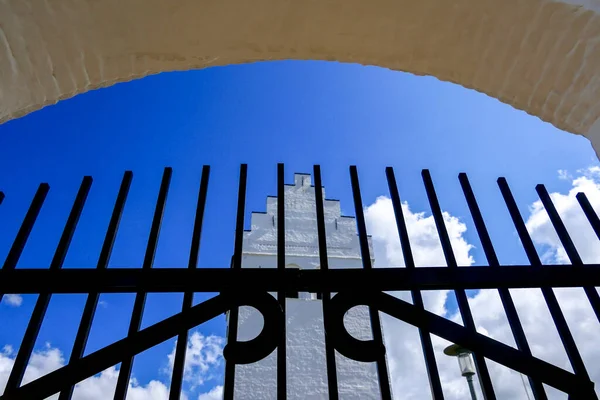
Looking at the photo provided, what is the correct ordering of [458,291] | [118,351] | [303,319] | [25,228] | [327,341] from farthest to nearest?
[303,319] → [25,228] → [458,291] → [327,341] → [118,351]

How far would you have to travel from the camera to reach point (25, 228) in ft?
5.29

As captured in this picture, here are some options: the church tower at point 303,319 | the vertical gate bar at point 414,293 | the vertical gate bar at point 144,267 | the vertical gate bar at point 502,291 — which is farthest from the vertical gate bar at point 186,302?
the church tower at point 303,319

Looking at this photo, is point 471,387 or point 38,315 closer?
point 38,315

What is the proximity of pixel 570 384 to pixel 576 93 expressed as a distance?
97 cm

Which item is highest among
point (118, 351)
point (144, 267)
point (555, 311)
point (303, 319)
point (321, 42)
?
point (303, 319)

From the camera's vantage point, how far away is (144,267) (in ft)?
4.88

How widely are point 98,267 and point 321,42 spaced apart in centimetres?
118

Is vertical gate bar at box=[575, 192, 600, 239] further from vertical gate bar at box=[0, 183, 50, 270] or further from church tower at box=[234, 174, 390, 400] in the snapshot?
church tower at box=[234, 174, 390, 400]

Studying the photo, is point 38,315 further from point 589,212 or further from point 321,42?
point 589,212

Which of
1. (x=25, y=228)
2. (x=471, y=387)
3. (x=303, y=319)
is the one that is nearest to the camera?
(x=25, y=228)

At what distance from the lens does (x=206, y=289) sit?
4.73ft

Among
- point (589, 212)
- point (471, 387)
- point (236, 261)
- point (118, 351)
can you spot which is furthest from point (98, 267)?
point (471, 387)

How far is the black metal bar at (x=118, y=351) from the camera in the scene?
123 centimetres

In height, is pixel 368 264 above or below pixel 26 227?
below
